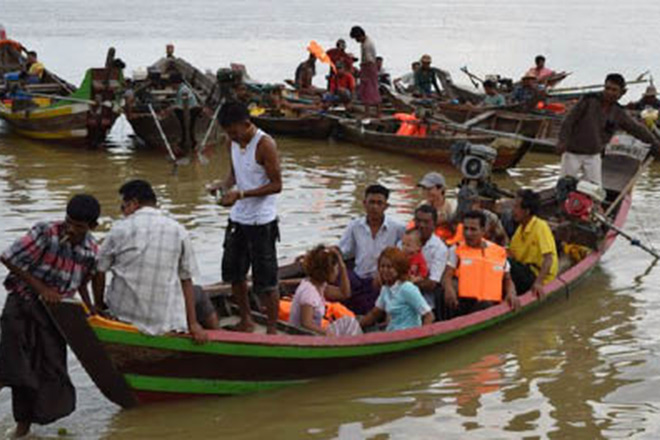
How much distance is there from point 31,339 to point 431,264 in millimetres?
2982

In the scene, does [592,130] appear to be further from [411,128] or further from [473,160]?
[411,128]

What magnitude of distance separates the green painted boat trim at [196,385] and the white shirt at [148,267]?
418 millimetres

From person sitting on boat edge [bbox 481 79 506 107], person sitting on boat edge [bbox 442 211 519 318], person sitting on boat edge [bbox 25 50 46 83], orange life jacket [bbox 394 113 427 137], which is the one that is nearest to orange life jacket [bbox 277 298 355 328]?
person sitting on boat edge [bbox 442 211 519 318]

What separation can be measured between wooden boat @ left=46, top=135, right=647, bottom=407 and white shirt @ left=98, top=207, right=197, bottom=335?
127mm

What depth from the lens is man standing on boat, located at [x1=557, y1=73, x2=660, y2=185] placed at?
10375mm

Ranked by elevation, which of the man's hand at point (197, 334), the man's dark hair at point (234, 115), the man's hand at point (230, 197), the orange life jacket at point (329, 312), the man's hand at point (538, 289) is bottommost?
the orange life jacket at point (329, 312)

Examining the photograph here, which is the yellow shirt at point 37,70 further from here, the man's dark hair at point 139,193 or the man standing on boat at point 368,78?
the man's dark hair at point 139,193

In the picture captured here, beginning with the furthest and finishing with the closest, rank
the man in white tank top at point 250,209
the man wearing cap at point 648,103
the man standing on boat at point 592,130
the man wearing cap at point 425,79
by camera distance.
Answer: the man wearing cap at point 425,79 → the man wearing cap at point 648,103 → the man standing on boat at point 592,130 → the man in white tank top at point 250,209

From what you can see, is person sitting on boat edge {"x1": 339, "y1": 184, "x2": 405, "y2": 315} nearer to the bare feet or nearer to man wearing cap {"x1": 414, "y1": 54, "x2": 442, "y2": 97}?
the bare feet

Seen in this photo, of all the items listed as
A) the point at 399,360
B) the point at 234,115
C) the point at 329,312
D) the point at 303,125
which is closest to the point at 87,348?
the point at 234,115

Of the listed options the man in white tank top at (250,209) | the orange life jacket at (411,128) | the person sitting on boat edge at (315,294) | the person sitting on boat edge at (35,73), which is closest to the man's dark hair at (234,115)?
the man in white tank top at (250,209)

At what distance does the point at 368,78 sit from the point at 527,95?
118 inches

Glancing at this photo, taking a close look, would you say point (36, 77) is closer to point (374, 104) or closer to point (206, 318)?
point (374, 104)

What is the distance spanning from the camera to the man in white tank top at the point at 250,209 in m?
6.82
